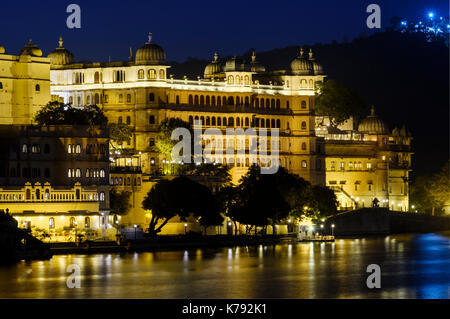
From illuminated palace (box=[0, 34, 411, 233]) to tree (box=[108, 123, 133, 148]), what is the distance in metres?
2.25

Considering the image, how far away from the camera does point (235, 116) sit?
168 meters

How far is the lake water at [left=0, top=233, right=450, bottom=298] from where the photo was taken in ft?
345

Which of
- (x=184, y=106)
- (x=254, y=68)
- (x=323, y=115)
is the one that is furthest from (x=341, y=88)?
(x=184, y=106)

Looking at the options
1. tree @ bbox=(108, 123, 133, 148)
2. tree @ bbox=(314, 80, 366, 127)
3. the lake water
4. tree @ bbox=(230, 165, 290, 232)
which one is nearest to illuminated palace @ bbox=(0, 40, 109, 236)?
the lake water

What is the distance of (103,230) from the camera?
133 meters

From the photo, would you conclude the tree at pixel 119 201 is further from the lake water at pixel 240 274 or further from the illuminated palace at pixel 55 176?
the lake water at pixel 240 274

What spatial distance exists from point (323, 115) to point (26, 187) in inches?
2684

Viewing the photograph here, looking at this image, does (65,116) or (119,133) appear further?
(119,133)

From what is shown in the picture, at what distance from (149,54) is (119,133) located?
32.8 ft

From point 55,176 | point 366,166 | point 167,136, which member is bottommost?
point 55,176

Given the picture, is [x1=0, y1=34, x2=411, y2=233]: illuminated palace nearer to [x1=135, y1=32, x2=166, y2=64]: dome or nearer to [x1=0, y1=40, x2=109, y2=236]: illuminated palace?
[x1=135, y1=32, x2=166, y2=64]: dome

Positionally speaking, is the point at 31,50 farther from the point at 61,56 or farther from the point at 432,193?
the point at 432,193

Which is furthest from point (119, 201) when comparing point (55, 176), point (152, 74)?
point (152, 74)
